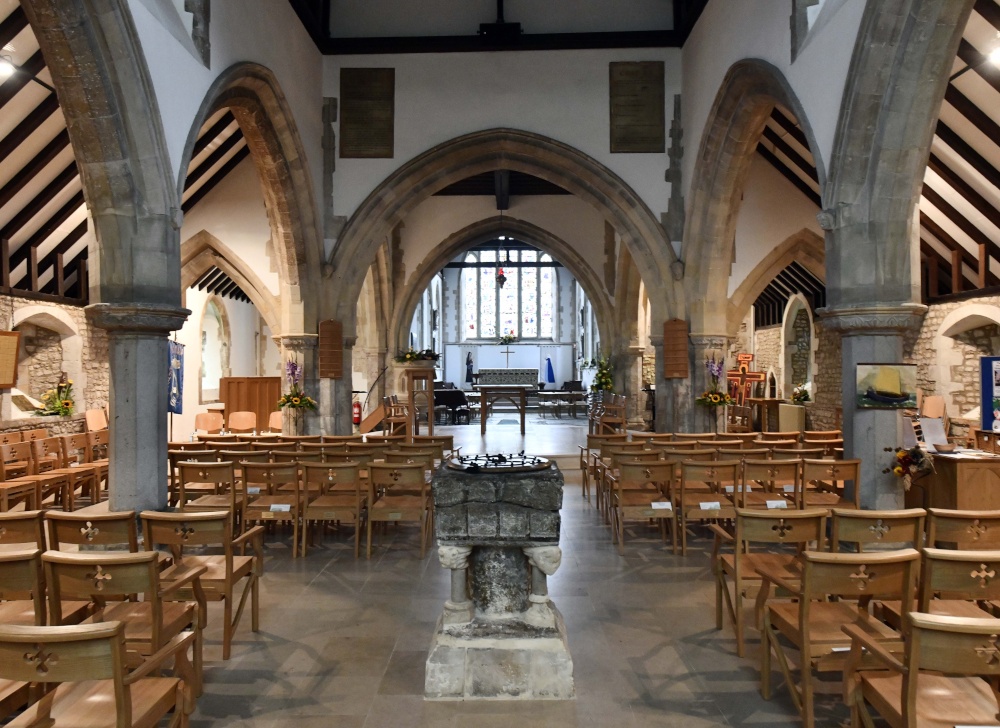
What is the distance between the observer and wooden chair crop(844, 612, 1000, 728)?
182 cm

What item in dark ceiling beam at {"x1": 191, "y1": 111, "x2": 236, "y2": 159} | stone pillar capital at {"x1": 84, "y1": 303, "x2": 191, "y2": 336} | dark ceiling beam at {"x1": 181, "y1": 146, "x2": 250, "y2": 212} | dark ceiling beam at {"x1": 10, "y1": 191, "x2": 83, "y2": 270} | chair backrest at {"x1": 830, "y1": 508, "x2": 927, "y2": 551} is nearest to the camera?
chair backrest at {"x1": 830, "y1": 508, "x2": 927, "y2": 551}

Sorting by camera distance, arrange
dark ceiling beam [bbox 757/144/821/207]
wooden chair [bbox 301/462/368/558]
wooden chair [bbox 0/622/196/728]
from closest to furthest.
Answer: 1. wooden chair [bbox 0/622/196/728]
2. wooden chair [bbox 301/462/368/558]
3. dark ceiling beam [bbox 757/144/821/207]

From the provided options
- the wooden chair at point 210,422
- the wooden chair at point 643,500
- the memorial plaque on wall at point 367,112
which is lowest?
the wooden chair at point 643,500

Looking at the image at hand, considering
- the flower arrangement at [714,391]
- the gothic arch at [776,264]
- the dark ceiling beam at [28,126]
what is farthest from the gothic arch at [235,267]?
the gothic arch at [776,264]

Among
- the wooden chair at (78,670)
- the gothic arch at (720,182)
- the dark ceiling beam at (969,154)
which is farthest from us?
the gothic arch at (720,182)

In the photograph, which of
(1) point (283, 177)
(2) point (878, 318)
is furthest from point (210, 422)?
(2) point (878, 318)

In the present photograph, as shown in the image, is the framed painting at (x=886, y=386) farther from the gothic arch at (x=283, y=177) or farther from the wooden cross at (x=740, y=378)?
the wooden cross at (x=740, y=378)

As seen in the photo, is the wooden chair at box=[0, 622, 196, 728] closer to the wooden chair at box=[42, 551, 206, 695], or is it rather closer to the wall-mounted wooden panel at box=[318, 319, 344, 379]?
the wooden chair at box=[42, 551, 206, 695]

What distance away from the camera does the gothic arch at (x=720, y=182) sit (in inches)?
326

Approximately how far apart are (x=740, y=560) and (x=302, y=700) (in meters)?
2.13

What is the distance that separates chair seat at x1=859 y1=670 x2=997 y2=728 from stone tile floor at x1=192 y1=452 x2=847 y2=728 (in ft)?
1.77

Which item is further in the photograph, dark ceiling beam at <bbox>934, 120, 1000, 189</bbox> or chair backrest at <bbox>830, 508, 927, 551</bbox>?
dark ceiling beam at <bbox>934, 120, 1000, 189</bbox>

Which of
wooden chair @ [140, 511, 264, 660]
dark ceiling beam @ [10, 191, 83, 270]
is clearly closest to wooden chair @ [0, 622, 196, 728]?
wooden chair @ [140, 511, 264, 660]

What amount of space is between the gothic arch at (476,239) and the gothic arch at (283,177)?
4991mm
